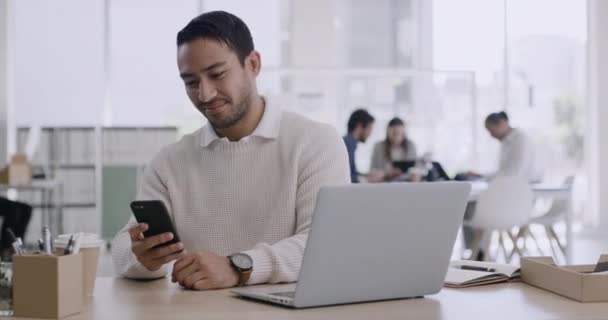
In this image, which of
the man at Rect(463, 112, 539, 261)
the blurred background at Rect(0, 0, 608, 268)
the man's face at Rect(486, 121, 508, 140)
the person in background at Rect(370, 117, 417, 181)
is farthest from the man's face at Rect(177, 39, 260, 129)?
the blurred background at Rect(0, 0, 608, 268)

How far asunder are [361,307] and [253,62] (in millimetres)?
924

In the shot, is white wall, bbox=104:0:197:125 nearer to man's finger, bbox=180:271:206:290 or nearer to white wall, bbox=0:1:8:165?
white wall, bbox=0:1:8:165

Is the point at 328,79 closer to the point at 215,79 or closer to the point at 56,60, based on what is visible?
the point at 56,60

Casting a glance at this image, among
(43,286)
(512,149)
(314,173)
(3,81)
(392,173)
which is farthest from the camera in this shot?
(3,81)

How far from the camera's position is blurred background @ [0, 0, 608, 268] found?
28.2ft

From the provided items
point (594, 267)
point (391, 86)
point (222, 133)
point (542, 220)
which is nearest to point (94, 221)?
point (391, 86)

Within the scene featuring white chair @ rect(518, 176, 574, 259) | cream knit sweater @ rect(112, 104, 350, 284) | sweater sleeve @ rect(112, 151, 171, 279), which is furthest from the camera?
white chair @ rect(518, 176, 574, 259)

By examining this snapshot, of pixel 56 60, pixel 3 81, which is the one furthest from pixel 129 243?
pixel 3 81

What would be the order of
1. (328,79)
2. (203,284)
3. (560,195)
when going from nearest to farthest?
(203,284), (560,195), (328,79)

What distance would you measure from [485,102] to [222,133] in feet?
25.1

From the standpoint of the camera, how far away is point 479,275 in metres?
2.06

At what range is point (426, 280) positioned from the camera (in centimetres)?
181

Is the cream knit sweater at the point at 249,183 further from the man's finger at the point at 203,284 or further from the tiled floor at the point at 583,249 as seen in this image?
the tiled floor at the point at 583,249

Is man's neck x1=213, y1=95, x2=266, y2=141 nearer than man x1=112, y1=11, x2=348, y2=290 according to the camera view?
No
